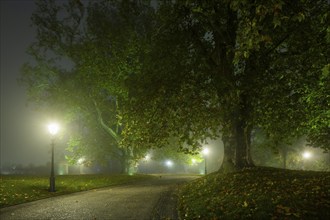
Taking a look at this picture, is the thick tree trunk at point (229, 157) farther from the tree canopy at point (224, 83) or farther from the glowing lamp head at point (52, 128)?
the glowing lamp head at point (52, 128)

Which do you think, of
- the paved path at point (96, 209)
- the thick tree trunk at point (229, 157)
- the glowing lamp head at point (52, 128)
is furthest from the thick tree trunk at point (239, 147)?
the glowing lamp head at point (52, 128)

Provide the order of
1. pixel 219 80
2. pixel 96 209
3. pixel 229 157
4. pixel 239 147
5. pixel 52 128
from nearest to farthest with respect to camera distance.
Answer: pixel 96 209
pixel 219 80
pixel 239 147
pixel 229 157
pixel 52 128

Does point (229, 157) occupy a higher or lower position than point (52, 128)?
lower

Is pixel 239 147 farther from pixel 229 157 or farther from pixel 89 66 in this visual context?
pixel 89 66

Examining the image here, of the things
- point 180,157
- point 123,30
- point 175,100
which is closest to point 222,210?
point 175,100

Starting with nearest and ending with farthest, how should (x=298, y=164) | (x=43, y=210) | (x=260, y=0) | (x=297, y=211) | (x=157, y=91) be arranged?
(x=260, y=0), (x=297, y=211), (x=43, y=210), (x=157, y=91), (x=298, y=164)

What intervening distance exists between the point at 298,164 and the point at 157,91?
55267 mm

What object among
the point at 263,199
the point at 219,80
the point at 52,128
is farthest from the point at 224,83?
the point at 52,128

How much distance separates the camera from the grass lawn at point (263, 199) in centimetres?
970

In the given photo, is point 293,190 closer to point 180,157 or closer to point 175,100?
point 175,100

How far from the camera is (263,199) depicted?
440 inches

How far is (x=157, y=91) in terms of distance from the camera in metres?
15.6

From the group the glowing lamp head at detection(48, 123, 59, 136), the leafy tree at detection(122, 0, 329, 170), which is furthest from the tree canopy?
the glowing lamp head at detection(48, 123, 59, 136)

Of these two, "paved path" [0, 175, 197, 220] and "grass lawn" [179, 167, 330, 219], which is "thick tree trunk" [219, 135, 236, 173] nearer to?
"grass lawn" [179, 167, 330, 219]
